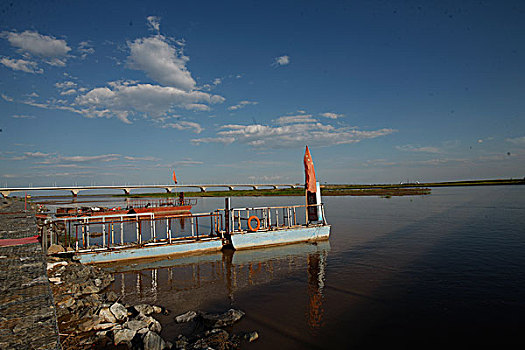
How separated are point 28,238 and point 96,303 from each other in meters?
4.65

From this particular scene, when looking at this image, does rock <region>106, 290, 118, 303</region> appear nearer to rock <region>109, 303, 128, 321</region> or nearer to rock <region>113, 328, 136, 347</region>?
rock <region>109, 303, 128, 321</region>

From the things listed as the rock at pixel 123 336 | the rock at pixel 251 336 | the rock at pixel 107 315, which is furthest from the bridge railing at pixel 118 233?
the rock at pixel 251 336

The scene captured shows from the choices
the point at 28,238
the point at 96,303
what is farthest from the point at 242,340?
the point at 28,238

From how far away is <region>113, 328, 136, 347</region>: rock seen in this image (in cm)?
706

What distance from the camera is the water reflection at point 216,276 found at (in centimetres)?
1015

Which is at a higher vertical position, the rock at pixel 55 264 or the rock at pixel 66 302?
the rock at pixel 55 264

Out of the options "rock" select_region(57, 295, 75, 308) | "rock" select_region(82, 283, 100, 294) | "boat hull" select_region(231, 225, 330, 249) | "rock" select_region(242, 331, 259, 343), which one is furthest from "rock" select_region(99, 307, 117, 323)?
"boat hull" select_region(231, 225, 330, 249)

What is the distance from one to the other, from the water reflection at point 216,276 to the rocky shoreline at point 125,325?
3.68 ft

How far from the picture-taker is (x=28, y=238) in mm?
11438

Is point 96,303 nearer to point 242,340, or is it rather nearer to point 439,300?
point 242,340

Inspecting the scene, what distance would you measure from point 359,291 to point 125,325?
7560 mm

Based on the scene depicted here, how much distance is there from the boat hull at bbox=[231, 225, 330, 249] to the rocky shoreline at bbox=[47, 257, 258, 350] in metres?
8.33

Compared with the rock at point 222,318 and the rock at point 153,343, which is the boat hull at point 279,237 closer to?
the rock at point 222,318

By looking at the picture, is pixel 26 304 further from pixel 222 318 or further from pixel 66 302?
pixel 66 302
